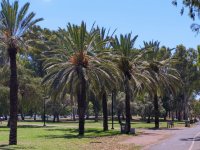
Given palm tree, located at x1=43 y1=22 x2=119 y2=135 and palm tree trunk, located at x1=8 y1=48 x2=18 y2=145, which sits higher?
palm tree, located at x1=43 y1=22 x2=119 y2=135

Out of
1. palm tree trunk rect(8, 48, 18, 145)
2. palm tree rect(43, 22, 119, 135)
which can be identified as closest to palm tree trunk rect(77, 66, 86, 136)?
palm tree rect(43, 22, 119, 135)

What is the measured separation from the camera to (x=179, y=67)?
98625 millimetres

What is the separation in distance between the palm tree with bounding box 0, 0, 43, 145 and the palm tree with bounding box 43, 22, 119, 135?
27.1 ft

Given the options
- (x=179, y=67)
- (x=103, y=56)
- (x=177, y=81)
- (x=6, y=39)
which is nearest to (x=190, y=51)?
(x=179, y=67)

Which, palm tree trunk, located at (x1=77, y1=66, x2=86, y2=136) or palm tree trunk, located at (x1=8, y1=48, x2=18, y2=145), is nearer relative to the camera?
palm tree trunk, located at (x1=8, y1=48, x2=18, y2=145)

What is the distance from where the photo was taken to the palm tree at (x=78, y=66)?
37.2 metres

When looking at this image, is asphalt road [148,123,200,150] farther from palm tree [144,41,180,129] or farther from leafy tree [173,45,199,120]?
leafy tree [173,45,199,120]

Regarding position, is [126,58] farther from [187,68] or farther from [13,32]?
[187,68]

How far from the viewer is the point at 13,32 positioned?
92.9 ft

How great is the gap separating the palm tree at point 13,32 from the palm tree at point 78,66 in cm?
825

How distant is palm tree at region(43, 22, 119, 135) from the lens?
3722 cm

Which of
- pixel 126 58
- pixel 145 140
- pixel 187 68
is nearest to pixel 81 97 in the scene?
pixel 126 58

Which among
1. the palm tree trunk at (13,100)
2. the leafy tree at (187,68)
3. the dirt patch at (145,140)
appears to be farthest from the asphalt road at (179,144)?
the leafy tree at (187,68)

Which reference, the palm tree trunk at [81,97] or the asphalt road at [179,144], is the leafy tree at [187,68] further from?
the asphalt road at [179,144]
